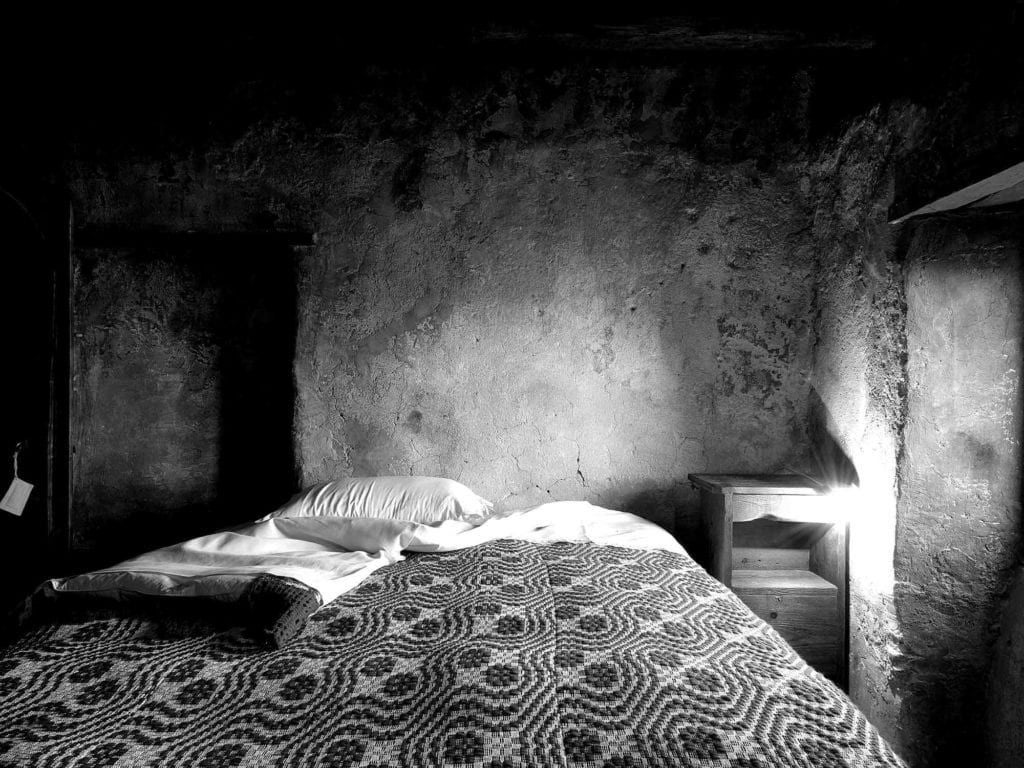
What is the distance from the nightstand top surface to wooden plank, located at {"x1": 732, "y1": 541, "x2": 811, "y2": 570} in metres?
0.42

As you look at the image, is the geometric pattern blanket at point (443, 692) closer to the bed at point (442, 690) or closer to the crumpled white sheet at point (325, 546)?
the bed at point (442, 690)

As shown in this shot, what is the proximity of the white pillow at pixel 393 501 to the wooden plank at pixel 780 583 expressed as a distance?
1307 millimetres

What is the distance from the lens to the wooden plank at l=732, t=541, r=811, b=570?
3.17 meters

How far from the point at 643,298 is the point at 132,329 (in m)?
2.96

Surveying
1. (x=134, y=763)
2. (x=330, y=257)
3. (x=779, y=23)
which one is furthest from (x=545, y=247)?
(x=134, y=763)

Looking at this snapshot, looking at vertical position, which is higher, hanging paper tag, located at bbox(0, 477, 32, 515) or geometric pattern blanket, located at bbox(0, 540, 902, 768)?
hanging paper tag, located at bbox(0, 477, 32, 515)

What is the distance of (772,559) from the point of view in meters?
3.19

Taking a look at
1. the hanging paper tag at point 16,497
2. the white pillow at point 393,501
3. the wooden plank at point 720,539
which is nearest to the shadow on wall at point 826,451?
the wooden plank at point 720,539

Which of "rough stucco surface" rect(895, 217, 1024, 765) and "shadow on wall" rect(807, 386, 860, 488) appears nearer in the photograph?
"rough stucco surface" rect(895, 217, 1024, 765)

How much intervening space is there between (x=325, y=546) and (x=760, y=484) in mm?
2093

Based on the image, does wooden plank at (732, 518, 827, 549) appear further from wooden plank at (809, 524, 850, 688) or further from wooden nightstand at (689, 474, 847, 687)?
wooden plank at (809, 524, 850, 688)

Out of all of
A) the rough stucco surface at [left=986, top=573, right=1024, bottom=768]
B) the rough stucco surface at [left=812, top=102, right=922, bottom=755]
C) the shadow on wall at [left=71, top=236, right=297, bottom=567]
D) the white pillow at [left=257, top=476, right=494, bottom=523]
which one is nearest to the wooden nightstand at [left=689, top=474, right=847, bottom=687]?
the rough stucco surface at [left=812, top=102, right=922, bottom=755]

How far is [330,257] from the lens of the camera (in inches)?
130

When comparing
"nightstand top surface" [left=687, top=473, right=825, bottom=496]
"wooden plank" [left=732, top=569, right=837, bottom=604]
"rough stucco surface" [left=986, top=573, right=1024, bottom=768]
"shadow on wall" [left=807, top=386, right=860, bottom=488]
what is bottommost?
"rough stucco surface" [left=986, top=573, right=1024, bottom=768]
